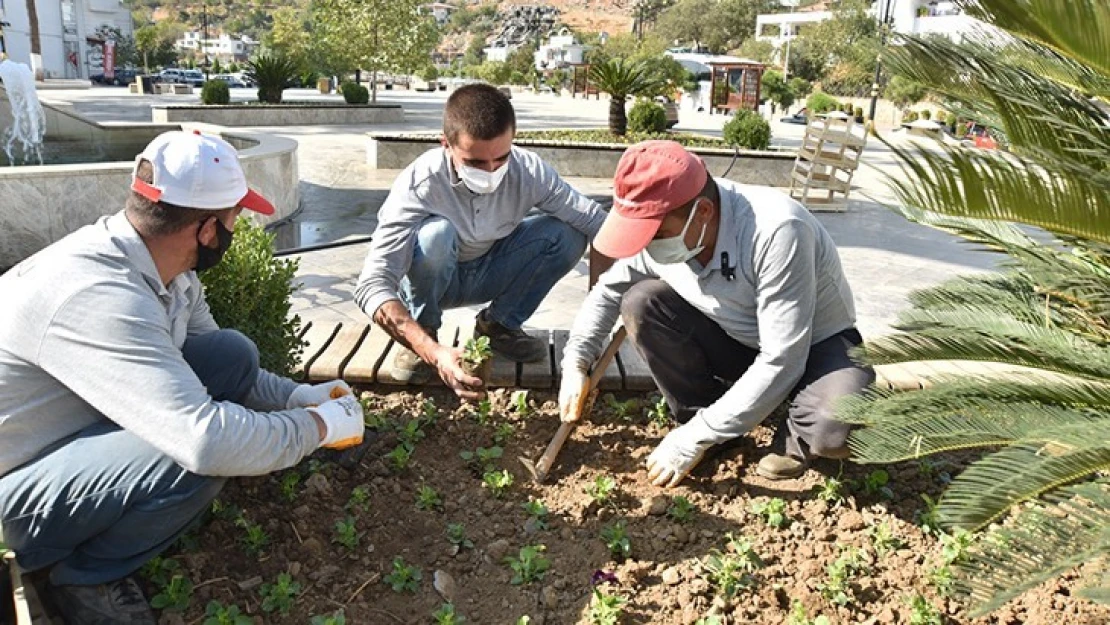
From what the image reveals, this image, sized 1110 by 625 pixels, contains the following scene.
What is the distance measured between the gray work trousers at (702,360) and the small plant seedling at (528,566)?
863 mm

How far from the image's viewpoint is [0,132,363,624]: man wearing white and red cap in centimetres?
186

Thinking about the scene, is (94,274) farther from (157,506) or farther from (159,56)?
(159,56)

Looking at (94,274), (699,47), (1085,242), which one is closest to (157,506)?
(94,274)

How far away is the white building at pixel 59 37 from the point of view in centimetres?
4625

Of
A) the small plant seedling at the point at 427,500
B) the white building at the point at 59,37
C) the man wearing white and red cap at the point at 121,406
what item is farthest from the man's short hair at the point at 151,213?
the white building at the point at 59,37

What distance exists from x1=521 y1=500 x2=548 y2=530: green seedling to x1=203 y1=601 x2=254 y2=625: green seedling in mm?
868

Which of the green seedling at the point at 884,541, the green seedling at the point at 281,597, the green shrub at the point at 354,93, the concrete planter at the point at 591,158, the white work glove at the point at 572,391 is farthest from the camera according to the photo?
the green shrub at the point at 354,93

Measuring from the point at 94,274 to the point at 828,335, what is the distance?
7.01 ft

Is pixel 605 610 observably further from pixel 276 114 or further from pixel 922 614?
pixel 276 114

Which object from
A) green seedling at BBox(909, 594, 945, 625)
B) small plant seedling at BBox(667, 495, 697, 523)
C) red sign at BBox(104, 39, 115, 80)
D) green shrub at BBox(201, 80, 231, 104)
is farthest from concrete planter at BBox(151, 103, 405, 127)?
red sign at BBox(104, 39, 115, 80)

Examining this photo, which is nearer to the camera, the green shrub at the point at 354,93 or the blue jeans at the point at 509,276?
the blue jeans at the point at 509,276

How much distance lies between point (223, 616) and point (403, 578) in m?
0.47

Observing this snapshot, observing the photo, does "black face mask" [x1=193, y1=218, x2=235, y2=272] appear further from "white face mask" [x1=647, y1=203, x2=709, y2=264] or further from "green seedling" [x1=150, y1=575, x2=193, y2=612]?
"white face mask" [x1=647, y1=203, x2=709, y2=264]

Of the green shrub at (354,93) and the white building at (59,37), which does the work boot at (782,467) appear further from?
the white building at (59,37)
